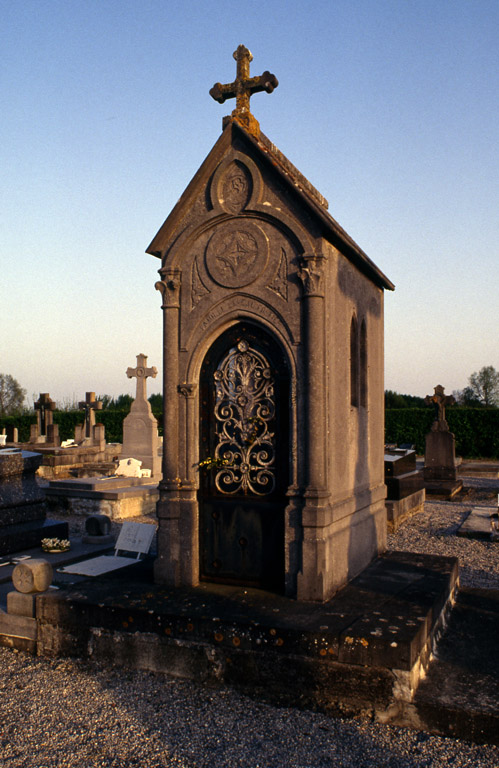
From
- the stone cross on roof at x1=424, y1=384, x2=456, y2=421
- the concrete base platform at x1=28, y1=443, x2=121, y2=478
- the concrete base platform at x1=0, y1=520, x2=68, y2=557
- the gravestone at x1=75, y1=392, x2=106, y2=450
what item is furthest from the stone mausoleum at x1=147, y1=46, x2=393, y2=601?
the gravestone at x1=75, y1=392, x2=106, y2=450

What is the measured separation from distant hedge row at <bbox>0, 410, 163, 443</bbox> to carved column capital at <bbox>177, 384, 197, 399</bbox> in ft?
87.0

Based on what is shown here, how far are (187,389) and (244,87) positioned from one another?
3059 millimetres

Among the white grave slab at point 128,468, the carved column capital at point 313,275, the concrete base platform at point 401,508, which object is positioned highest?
the carved column capital at point 313,275

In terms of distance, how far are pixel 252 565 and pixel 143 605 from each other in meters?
1.12

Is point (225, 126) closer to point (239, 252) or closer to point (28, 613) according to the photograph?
point (239, 252)

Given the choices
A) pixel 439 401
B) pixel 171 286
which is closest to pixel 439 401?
pixel 439 401

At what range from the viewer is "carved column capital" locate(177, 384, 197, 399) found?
19.5 feet

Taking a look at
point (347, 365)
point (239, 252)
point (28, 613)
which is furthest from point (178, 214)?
point (28, 613)

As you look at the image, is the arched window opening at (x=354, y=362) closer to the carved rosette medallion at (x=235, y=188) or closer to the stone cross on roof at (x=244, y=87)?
the carved rosette medallion at (x=235, y=188)

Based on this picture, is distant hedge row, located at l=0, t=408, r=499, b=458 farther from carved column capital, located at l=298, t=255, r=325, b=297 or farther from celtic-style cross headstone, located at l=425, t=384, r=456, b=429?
carved column capital, located at l=298, t=255, r=325, b=297

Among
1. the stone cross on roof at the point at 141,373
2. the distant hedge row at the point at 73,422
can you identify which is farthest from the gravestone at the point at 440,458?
the distant hedge row at the point at 73,422

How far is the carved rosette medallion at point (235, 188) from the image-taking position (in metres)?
5.89

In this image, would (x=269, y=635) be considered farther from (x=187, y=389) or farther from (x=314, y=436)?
(x=187, y=389)

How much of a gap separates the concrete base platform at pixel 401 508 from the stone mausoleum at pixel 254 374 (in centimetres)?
540
